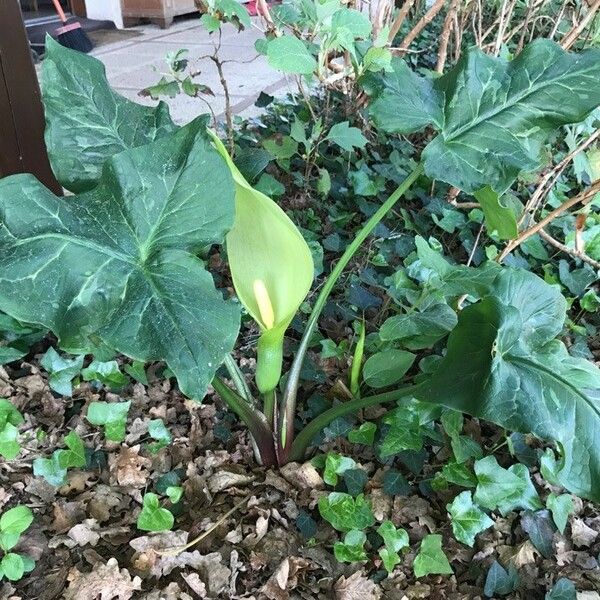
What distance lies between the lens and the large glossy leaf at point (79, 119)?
0.87 meters

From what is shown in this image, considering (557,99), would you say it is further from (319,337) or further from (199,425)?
(199,425)

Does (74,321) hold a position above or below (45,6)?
below

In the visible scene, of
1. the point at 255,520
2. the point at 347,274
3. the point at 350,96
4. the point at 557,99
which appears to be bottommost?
the point at 255,520

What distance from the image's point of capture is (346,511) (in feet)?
3.26

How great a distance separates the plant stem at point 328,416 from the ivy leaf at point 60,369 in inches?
18.5

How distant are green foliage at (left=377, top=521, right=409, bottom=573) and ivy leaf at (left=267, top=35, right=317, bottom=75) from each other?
0.79m

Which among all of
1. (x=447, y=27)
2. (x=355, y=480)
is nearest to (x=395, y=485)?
(x=355, y=480)

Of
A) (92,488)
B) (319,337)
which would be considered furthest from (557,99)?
(92,488)

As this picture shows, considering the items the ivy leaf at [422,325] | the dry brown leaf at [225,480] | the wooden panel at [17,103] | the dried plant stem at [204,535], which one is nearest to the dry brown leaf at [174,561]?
the dried plant stem at [204,535]

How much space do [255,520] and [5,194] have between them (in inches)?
25.0

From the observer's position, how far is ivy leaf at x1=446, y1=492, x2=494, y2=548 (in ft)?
3.22

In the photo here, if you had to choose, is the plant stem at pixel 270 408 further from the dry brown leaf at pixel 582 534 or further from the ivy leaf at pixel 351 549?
the dry brown leaf at pixel 582 534

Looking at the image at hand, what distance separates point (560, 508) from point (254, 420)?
0.53 m

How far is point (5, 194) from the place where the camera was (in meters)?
0.73
